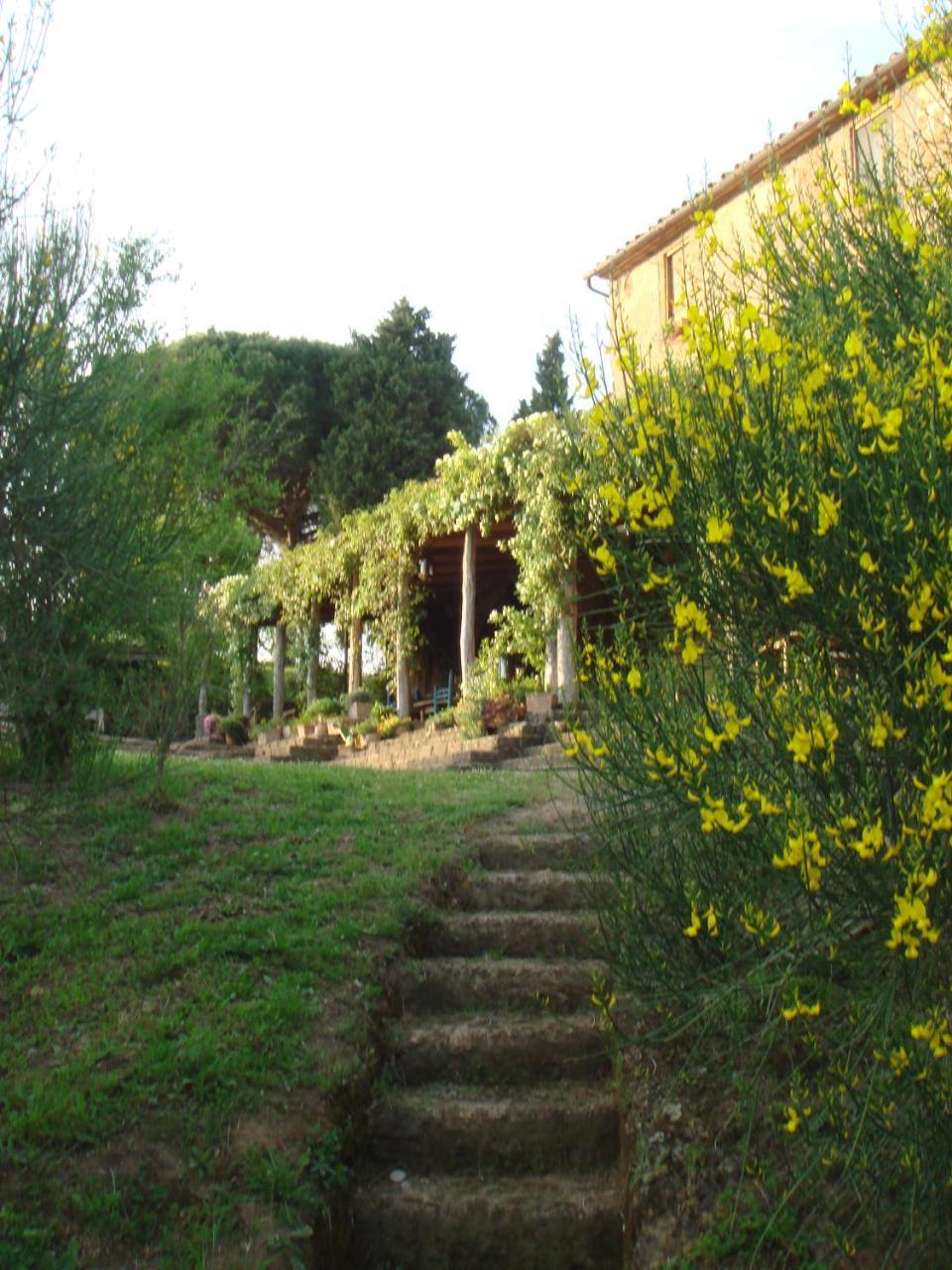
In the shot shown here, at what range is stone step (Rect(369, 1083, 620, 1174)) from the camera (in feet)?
18.9

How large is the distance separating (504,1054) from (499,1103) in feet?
1.26

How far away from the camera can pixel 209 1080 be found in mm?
5754

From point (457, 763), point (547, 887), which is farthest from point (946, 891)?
point (457, 763)

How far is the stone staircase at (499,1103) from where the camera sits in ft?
17.4

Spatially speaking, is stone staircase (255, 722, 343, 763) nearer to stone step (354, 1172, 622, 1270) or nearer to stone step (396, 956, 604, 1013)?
stone step (396, 956, 604, 1013)

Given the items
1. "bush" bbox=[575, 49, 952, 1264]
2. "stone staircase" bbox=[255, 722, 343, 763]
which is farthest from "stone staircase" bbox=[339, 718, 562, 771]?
"bush" bbox=[575, 49, 952, 1264]

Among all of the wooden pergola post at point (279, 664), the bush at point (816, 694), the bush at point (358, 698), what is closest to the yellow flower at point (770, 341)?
the bush at point (816, 694)

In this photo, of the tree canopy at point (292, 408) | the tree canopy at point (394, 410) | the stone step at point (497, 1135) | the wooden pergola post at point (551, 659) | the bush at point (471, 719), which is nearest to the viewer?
the stone step at point (497, 1135)

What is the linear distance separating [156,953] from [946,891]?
4.69m

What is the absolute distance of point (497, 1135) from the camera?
5.81 m

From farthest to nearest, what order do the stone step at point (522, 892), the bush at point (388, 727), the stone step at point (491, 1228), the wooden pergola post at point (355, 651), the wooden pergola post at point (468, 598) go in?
the wooden pergola post at point (355, 651)
the bush at point (388, 727)
the wooden pergola post at point (468, 598)
the stone step at point (522, 892)
the stone step at point (491, 1228)

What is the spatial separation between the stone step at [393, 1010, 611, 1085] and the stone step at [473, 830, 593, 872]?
1.87m

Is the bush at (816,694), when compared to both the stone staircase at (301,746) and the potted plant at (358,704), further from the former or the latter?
the potted plant at (358,704)

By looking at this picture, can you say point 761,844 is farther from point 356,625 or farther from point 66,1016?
point 356,625
